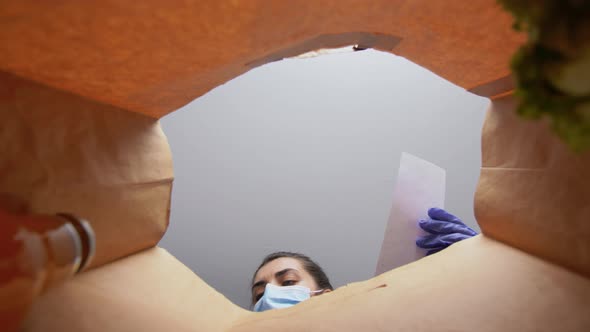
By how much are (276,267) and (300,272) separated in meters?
0.08

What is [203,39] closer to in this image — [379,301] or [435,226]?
[379,301]

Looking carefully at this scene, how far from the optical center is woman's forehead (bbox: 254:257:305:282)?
49.9 inches

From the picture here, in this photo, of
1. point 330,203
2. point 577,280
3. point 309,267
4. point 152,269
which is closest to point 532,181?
point 577,280

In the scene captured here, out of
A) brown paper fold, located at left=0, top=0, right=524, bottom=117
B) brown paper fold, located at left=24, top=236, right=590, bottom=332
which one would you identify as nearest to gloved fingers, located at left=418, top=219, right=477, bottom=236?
brown paper fold, located at left=24, top=236, right=590, bottom=332

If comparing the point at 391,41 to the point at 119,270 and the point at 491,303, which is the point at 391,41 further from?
the point at 119,270

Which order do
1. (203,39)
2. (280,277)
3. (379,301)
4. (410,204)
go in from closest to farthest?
(203,39) → (379,301) → (410,204) → (280,277)

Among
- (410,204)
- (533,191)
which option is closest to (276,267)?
(410,204)

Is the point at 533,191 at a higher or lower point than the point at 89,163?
lower

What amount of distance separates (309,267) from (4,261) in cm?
115

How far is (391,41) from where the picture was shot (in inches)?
22.5

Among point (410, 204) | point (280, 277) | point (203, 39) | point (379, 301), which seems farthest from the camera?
point (280, 277)

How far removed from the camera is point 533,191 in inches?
22.0

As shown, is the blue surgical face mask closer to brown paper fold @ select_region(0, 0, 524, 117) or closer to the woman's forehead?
the woman's forehead

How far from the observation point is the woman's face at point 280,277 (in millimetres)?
1223
